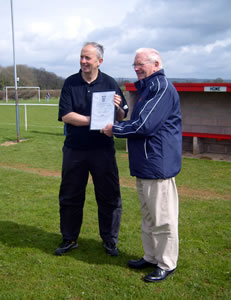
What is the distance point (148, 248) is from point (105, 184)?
0.81m

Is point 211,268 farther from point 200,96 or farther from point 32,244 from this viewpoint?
point 200,96

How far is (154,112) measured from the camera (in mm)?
3182

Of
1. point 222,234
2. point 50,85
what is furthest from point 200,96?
point 50,85

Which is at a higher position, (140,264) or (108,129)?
(108,129)

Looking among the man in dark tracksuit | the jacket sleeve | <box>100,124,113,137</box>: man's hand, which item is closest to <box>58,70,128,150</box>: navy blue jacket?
the man in dark tracksuit

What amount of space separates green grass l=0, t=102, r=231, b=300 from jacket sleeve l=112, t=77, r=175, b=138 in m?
1.42

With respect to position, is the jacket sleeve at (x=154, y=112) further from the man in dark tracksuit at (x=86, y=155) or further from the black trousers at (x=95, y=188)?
the black trousers at (x=95, y=188)

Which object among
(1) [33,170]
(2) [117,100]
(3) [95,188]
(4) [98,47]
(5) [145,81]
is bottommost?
(1) [33,170]

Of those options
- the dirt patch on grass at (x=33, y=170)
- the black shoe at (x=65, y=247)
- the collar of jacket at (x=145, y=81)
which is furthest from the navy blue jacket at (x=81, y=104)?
the dirt patch on grass at (x=33, y=170)

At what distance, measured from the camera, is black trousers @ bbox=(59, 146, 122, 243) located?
3939mm

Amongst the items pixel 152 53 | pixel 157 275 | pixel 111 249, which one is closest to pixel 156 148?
pixel 152 53

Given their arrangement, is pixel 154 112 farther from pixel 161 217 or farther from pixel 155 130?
pixel 161 217

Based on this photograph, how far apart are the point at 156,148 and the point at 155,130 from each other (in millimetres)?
162

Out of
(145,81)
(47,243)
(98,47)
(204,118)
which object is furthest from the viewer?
(204,118)
